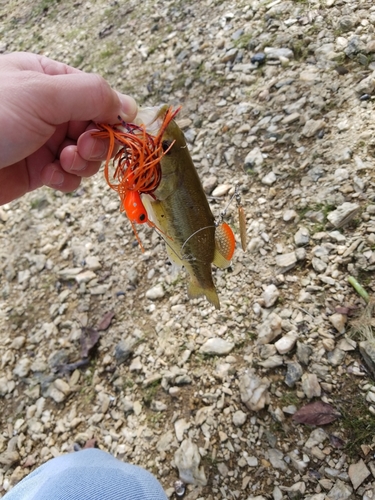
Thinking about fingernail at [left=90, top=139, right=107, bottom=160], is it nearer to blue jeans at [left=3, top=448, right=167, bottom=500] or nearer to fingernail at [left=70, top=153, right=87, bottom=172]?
fingernail at [left=70, top=153, right=87, bottom=172]

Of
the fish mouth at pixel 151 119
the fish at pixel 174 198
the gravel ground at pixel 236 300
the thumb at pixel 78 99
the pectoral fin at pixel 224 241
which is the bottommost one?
the gravel ground at pixel 236 300

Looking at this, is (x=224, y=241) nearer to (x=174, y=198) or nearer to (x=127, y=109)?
(x=174, y=198)

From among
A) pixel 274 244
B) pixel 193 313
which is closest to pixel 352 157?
pixel 274 244

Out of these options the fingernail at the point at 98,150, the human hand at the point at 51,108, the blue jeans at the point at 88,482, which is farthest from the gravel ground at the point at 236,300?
the human hand at the point at 51,108

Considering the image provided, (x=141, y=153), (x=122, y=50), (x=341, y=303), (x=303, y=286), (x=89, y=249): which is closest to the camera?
(x=141, y=153)

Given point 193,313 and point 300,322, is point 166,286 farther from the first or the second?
point 300,322

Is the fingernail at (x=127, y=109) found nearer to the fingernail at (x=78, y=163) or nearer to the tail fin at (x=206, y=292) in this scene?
the fingernail at (x=78, y=163)
